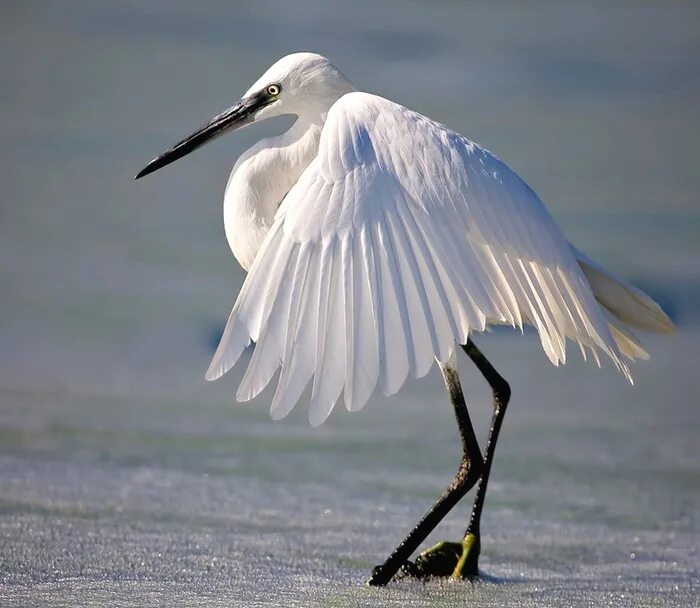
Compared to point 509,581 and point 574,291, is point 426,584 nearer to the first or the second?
point 509,581

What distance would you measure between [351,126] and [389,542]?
125cm

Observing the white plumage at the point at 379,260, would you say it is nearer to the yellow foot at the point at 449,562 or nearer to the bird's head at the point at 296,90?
the bird's head at the point at 296,90

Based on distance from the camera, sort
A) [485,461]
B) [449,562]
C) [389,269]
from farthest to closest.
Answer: [485,461] < [449,562] < [389,269]

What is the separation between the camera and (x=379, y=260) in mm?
2691

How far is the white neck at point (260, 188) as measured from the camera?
140 inches

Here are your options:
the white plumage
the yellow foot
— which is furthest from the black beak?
the yellow foot

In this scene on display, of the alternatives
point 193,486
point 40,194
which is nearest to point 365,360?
point 193,486

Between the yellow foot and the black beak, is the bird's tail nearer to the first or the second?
the yellow foot

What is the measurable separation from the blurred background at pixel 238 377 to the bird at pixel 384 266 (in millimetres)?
523

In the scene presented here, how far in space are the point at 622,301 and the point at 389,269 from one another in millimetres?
1047

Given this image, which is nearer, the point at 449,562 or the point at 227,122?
the point at 449,562

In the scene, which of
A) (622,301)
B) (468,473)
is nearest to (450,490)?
(468,473)

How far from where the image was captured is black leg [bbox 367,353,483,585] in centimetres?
311

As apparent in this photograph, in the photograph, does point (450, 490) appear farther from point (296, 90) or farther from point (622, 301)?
point (296, 90)
